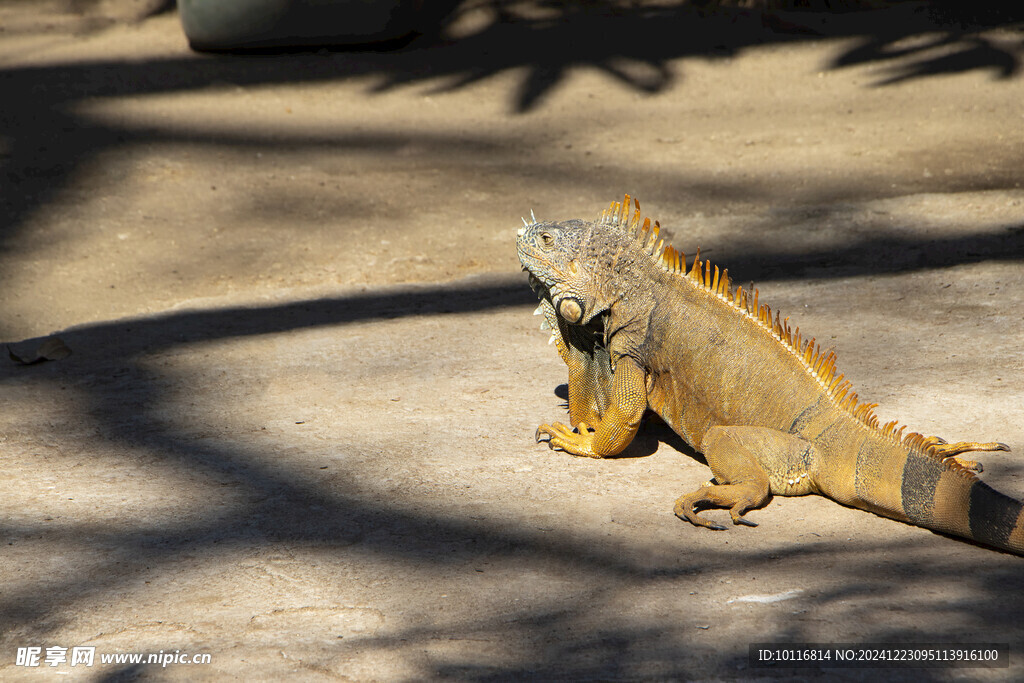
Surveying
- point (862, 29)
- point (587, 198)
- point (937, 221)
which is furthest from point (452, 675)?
point (862, 29)

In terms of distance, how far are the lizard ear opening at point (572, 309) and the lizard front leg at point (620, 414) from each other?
250 mm

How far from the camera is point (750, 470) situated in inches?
133

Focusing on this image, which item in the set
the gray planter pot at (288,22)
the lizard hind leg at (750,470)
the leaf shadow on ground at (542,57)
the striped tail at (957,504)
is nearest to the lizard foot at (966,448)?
the striped tail at (957,504)

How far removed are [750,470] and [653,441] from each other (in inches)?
31.5

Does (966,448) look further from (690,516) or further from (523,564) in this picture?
(523,564)

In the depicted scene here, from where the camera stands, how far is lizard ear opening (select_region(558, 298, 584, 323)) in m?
3.71

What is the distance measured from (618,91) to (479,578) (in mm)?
8969

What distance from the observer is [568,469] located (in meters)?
3.81

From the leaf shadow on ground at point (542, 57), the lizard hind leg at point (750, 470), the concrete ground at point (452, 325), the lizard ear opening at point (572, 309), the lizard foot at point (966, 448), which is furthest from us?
the leaf shadow on ground at point (542, 57)

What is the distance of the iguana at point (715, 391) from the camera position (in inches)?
126

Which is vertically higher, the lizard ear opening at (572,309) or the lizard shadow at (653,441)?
the lizard ear opening at (572,309)

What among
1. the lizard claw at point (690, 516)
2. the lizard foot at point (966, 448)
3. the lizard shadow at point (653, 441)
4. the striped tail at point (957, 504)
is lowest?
the lizard shadow at point (653, 441)

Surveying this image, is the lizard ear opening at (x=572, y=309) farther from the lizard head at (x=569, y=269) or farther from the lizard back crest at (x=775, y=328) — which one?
the lizard back crest at (x=775, y=328)

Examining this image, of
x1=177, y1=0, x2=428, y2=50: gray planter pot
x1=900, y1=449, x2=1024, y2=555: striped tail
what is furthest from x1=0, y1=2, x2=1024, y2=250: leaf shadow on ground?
x1=900, y1=449, x2=1024, y2=555: striped tail
